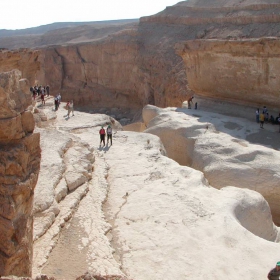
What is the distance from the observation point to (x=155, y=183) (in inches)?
363

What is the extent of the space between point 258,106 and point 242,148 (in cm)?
399

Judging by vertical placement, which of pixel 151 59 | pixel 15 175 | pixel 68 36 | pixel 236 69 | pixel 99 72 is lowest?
pixel 99 72

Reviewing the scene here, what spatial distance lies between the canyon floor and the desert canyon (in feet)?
0.08

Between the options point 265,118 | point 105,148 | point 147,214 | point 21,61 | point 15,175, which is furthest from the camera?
point 21,61

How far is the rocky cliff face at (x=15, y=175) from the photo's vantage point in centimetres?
473

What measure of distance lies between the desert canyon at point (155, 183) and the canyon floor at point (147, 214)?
26mm

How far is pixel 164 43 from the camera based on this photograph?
3394 cm

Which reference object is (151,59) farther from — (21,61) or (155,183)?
(155,183)

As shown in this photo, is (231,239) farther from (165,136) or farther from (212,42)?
(212,42)

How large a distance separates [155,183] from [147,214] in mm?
1513

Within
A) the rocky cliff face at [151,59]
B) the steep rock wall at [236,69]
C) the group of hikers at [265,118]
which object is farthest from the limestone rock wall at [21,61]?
the group of hikers at [265,118]

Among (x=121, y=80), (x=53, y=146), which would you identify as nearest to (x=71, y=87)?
(x=121, y=80)

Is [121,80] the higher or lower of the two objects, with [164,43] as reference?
lower

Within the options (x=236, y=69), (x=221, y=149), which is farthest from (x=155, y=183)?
(x=236, y=69)
